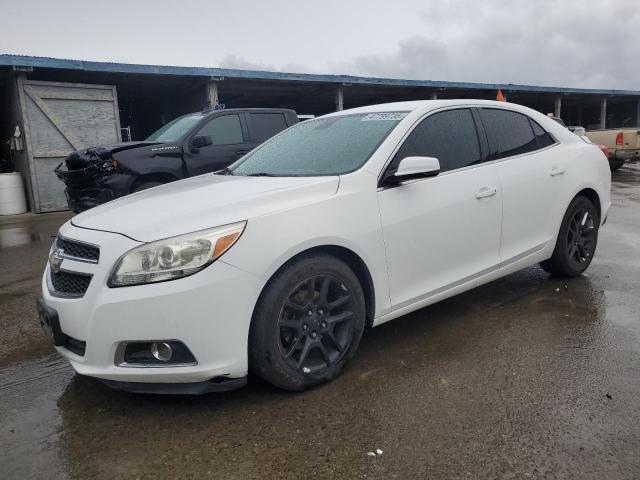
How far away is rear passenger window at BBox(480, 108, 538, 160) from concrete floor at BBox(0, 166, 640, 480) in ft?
4.15

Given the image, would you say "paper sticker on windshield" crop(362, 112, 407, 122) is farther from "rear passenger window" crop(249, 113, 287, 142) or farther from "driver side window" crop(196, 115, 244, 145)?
"rear passenger window" crop(249, 113, 287, 142)

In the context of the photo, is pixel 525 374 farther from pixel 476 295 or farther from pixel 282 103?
pixel 282 103

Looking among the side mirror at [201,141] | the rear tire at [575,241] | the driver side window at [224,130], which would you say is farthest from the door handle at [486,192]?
the driver side window at [224,130]

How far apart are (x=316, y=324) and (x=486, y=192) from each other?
1.62m

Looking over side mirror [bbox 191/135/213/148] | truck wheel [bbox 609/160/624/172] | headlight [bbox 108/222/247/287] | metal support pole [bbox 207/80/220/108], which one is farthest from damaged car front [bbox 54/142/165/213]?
truck wheel [bbox 609/160/624/172]

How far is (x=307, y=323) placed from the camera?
9.04 ft

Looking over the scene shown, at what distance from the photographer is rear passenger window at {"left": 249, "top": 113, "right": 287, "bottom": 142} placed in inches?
334

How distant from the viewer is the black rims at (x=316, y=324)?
270 centimetres

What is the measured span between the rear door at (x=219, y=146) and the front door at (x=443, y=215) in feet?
16.1

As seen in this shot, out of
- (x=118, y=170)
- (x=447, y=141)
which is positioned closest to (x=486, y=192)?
(x=447, y=141)

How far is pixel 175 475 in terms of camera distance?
7.09 ft

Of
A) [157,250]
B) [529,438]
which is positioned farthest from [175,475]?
[529,438]

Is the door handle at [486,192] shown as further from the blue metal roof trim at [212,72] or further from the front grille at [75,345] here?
the blue metal roof trim at [212,72]

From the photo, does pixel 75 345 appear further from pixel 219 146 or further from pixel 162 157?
pixel 219 146
